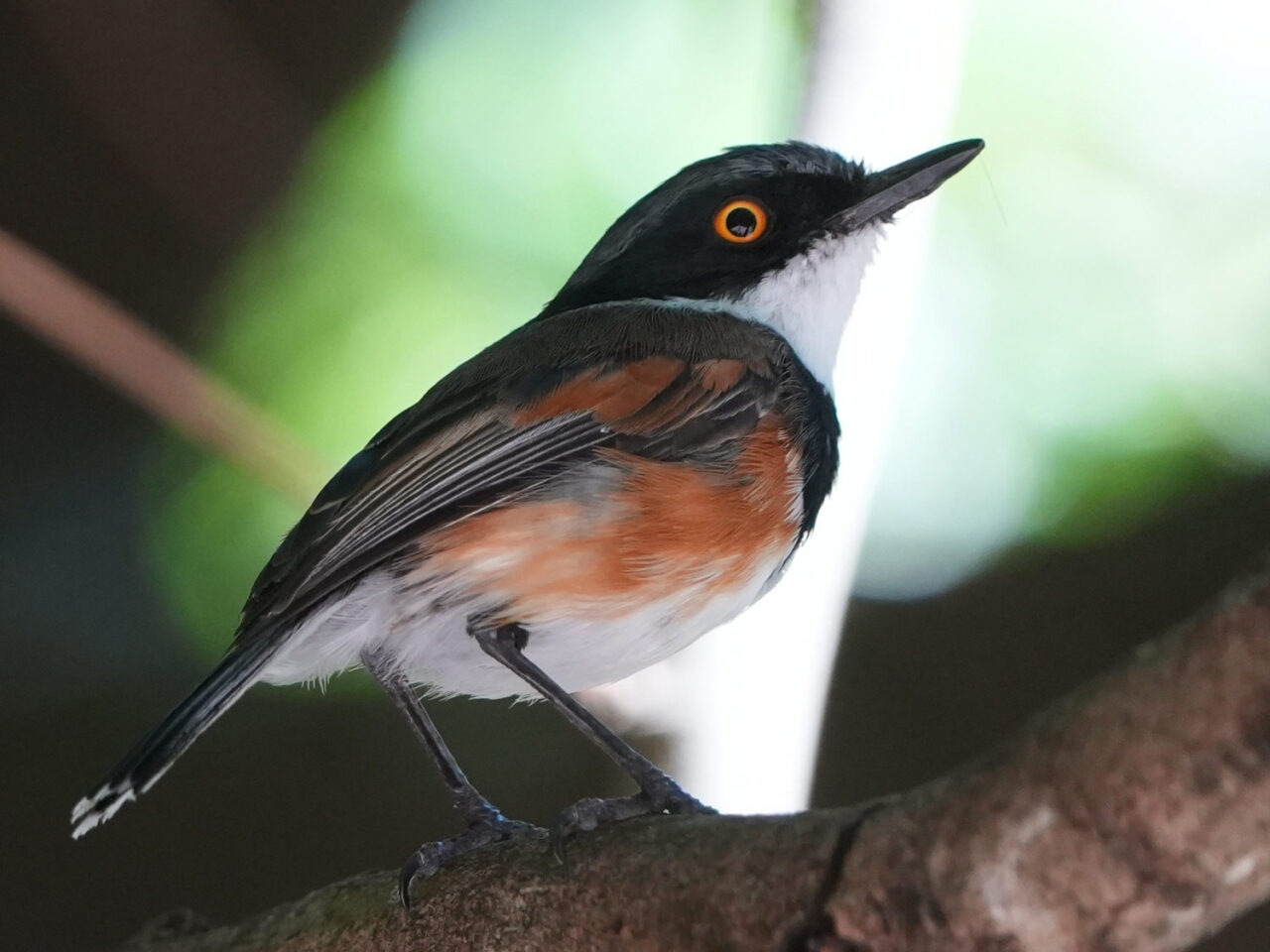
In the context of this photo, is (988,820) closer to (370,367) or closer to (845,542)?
(845,542)

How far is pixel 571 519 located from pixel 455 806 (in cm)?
54

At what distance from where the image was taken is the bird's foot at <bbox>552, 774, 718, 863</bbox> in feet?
5.07

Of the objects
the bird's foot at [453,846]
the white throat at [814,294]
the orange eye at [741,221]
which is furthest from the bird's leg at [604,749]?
the orange eye at [741,221]

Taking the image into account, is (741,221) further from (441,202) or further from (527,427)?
(441,202)

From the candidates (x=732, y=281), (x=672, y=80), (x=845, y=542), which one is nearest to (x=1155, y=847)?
(x=732, y=281)

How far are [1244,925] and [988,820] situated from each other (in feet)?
6.57

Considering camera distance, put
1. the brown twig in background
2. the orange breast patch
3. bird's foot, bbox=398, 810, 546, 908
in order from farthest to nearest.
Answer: the brown twig in background, the orange breast patch, bird's foot, bbox=398, 810, 546, 908

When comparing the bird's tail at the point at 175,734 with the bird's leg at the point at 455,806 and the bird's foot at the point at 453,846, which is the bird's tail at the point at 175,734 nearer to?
the bird's leg at the point at 455,806

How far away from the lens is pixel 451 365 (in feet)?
10.5

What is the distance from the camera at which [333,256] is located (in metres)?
3.10

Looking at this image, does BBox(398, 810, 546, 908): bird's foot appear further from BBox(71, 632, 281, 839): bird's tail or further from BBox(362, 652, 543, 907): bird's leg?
BBox(71, 632, 281, 839): bird's tail

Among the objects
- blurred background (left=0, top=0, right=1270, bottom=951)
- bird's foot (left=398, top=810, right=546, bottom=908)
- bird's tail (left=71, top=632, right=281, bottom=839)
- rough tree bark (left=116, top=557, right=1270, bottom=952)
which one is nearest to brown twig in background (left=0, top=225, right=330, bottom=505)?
blurred background (left=0, top=0, right=1270, bottom=951)

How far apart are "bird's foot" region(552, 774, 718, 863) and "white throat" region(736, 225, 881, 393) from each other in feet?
2.96

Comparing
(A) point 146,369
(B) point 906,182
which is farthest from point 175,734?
(B) point 906,182
